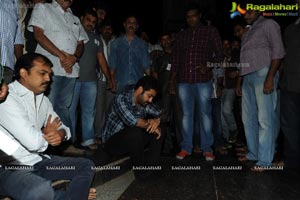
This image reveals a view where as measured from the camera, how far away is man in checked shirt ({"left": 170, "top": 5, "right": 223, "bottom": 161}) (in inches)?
179

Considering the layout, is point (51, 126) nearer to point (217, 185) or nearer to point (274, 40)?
point (217, 185)

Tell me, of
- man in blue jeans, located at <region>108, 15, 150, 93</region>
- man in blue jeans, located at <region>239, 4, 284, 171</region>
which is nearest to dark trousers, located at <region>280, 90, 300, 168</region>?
man in blue jeans, located at <region>239, 4, 284, 171</region>

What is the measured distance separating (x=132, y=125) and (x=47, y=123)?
1.20 metres

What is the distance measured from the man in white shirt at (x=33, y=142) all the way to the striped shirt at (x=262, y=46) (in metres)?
2.48

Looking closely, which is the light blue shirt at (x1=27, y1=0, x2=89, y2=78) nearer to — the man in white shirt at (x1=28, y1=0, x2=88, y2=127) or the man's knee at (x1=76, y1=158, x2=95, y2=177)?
the man in white shirt at (x1=28, y1=0, x2=88, y2=127)

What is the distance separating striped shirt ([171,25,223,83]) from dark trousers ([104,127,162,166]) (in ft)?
4.03

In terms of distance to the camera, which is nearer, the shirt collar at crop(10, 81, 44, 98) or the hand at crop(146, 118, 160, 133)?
the shirt collar at crop(10, 81, 44, 98)

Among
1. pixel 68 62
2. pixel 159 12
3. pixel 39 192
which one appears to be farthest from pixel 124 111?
pixel 159 12

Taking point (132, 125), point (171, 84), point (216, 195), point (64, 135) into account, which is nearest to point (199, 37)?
point (171, 84)

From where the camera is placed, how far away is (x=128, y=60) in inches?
196

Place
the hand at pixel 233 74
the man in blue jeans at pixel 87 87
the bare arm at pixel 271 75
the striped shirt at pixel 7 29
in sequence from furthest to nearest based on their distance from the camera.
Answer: the hand at pixel 233 74
the man in blue jeans at pixel 87 87
the bare arm at pixel 271 75
the striped shirt at pixel 7 29

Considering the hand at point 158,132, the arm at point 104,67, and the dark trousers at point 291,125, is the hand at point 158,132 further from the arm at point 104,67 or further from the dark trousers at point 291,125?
the dark trousers at point 291,125

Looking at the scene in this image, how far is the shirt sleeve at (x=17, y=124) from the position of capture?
7.66 ft

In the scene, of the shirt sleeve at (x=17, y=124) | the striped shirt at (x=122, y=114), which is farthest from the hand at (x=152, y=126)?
the shirt sleeve at (x=17, y=124)
